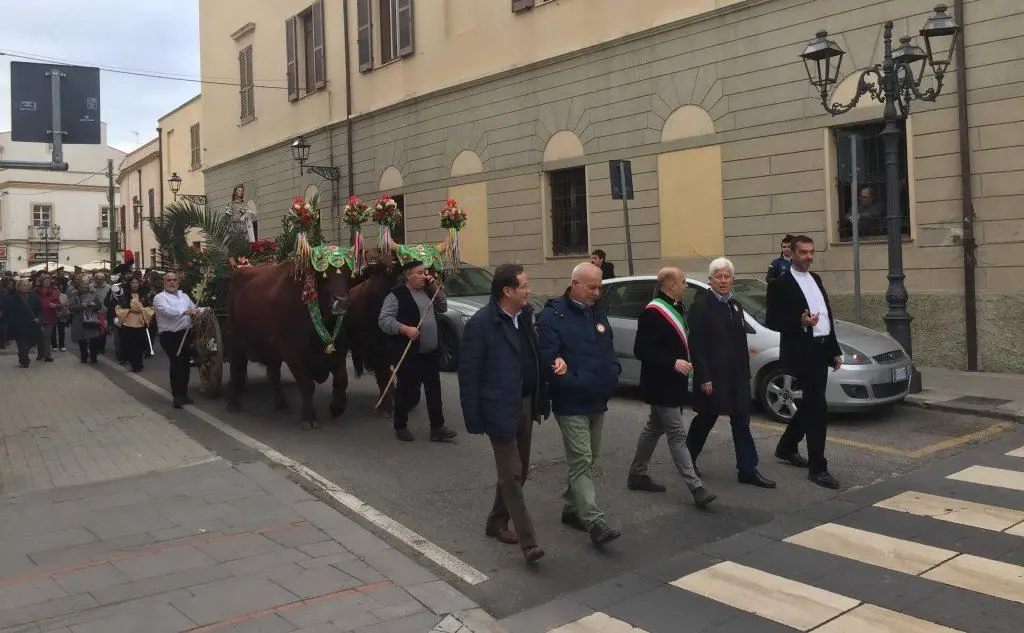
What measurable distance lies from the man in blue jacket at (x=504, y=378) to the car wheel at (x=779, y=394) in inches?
181

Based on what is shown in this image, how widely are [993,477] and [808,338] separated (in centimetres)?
190

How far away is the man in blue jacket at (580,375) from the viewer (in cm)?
539

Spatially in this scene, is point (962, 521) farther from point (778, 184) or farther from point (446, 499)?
point (778, 184)

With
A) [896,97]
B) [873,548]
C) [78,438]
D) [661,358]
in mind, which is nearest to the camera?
[873,548]

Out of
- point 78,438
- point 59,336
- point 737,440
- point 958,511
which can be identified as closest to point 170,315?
point 78,438

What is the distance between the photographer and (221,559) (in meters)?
5.21

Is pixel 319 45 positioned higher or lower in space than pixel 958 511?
higher

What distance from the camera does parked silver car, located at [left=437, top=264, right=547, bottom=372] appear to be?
13.2 m

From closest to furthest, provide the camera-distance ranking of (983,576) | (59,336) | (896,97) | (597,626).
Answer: (597,626), (983,576), (896,97), (59,336)

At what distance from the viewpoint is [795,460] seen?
289 inches

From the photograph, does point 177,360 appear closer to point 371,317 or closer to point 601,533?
point 371,317

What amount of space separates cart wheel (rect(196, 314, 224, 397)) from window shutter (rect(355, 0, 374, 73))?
13.7 metres

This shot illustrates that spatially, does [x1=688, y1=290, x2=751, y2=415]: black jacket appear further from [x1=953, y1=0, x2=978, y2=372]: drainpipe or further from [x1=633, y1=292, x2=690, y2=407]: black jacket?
[x1=953, y1=0, x2=978, y2=372]: drainpipe

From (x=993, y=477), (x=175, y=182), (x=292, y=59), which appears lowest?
(x=993, y=477)
